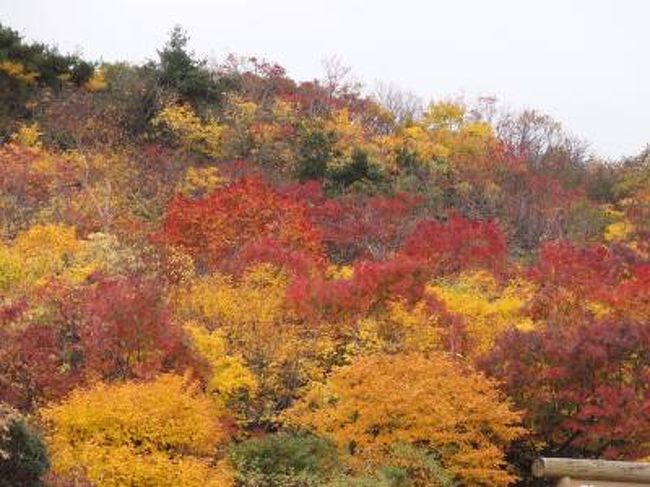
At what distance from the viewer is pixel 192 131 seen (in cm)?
4591

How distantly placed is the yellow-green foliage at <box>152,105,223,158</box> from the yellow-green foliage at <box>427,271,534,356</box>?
713 inches

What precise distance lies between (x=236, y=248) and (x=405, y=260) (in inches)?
239

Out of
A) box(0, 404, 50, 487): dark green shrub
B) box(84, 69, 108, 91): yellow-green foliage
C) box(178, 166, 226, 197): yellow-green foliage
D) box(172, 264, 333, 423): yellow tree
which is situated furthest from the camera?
box(84, 69, 108, 91): yellow-green foliage

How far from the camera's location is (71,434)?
16.3 metres

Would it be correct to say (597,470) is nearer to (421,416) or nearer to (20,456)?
(421,416)

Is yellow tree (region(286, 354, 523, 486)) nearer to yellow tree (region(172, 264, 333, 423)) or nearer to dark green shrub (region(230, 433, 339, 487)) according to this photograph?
dark green shrub (region(230, 433, 339, 487))

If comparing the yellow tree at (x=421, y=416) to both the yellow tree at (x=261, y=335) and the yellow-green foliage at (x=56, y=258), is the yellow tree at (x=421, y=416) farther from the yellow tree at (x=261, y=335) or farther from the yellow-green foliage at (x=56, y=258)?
the yellow-green foliage at (x=56, y=258)

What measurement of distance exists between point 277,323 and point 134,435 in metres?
8.43

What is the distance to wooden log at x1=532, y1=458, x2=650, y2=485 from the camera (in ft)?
51.3

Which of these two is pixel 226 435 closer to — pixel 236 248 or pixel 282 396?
pixel 282 396

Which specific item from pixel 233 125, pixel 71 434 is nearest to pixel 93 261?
pixel 71 434

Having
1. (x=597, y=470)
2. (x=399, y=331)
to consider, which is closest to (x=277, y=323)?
(x=399, y=331)

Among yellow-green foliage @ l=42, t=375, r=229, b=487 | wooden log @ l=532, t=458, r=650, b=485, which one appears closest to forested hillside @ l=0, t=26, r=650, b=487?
yellow-green foliage @ l=42, t=375, r=229, b=487

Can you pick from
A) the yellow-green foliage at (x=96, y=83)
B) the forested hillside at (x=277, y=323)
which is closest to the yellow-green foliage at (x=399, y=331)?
the forested hillside at (x=277, y=323)
